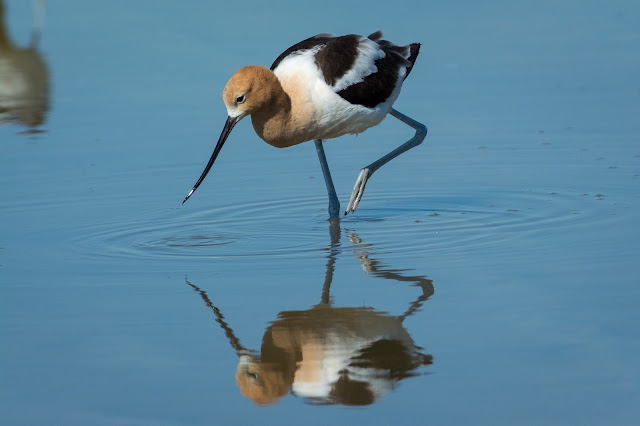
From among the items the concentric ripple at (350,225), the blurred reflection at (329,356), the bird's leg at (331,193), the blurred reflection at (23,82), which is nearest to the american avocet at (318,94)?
the bird's leg at (331,193)

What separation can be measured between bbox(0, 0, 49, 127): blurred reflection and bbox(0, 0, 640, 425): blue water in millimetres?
115

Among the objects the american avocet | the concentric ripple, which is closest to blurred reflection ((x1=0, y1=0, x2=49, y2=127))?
the concentric ripple

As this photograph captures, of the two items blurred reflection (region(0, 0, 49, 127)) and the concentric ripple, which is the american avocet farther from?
blurred reflection (region(0, 0, 49, 127))

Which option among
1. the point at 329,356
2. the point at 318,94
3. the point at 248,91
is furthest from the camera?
the point at 318,94

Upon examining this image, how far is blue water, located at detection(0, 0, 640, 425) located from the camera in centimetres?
407

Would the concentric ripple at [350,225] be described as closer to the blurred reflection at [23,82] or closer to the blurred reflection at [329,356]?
the blurred reflection at [329,356]

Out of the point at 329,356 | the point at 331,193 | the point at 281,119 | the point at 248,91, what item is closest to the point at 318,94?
the point at 281,119

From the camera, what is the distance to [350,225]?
265 inches

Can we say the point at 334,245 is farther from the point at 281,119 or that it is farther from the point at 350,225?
the point at 281,119

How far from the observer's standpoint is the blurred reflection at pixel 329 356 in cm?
A: 407

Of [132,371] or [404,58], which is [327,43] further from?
[132,371]

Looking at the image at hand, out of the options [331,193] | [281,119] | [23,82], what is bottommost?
[331,193]

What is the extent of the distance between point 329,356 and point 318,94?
247 centimetres

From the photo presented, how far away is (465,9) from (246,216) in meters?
6.45
